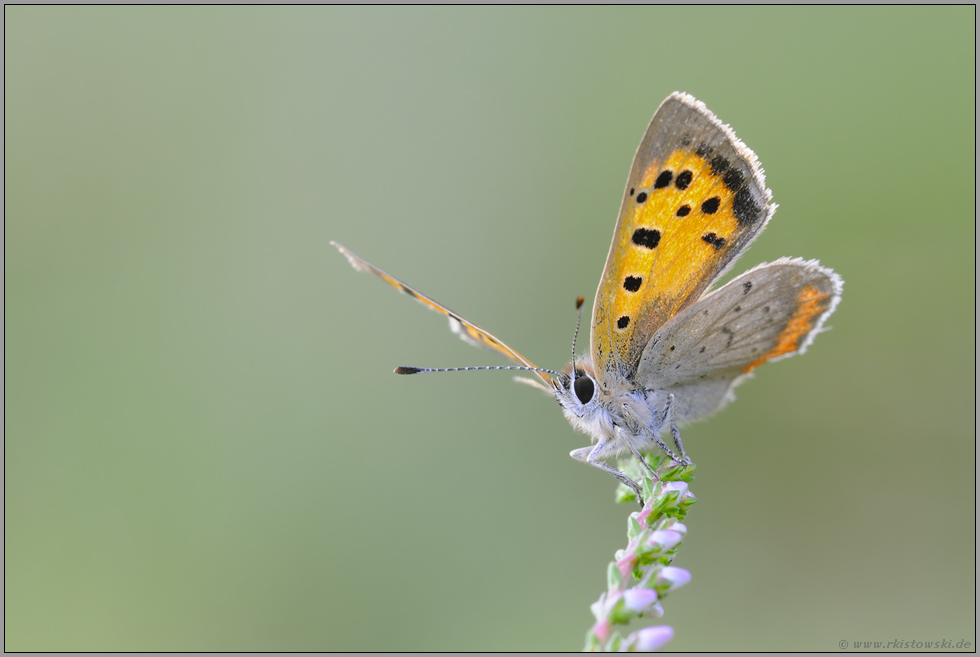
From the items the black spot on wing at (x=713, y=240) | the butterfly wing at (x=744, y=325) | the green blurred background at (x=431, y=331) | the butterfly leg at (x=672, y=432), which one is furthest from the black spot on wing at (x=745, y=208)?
the green blurred background at (x=431, y=331)

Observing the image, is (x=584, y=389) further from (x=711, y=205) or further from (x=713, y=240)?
(x=711, y=205)

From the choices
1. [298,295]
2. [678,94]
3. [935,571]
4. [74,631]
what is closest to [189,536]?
[74,631]

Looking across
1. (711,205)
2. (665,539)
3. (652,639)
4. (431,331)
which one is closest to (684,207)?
(711,205)

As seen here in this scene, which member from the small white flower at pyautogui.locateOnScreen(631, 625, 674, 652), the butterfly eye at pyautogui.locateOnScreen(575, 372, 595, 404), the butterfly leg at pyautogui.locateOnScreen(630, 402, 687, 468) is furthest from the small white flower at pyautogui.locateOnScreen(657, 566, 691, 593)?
the butterfly eye at pyautogui.locateOnScreen(575, 372, 595, 404)

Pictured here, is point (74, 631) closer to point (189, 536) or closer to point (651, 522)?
point (189, 536)

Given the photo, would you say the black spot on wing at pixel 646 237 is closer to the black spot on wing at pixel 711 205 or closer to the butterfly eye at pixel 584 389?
the black spot on wing at pixel 711 205

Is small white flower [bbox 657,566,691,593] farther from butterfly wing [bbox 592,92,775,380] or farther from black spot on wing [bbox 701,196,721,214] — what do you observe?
black spot on wing [bbox 701,196,721,214]
